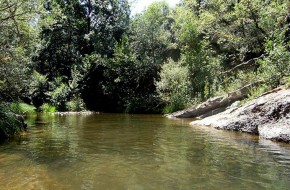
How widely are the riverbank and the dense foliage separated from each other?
3633 millimetres

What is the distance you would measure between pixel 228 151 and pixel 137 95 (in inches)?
880

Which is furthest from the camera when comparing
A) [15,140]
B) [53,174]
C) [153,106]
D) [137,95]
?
[137,95]

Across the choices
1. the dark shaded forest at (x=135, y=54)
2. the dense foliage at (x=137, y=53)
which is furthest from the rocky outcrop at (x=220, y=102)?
the dark shaded forest at (x=135, y=54)

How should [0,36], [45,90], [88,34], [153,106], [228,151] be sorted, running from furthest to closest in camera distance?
[88,34] < [45,90] < [153,106] < [0,36] < [228,151]

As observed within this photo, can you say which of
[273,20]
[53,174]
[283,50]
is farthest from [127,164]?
[273,20]

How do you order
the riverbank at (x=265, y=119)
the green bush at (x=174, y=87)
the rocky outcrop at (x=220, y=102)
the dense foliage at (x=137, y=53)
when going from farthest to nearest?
the green bush at (x=174, y=87) < the rocky outcrop at (x=220, y=102) < the dense foliage at (x=137, y=53) < the riverbank at (x=265, y=119)

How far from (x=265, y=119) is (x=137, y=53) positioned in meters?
23.1

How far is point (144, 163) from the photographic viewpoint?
754 centimetres

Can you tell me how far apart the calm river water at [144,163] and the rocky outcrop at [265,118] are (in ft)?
2.81

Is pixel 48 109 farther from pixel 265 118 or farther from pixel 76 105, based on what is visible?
pixel 265 118

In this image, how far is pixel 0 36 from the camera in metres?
14.5

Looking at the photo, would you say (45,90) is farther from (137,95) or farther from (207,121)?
(207,121)

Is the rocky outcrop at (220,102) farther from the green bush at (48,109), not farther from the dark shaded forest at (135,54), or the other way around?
the green bush at (48,109)

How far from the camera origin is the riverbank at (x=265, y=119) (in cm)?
1118
